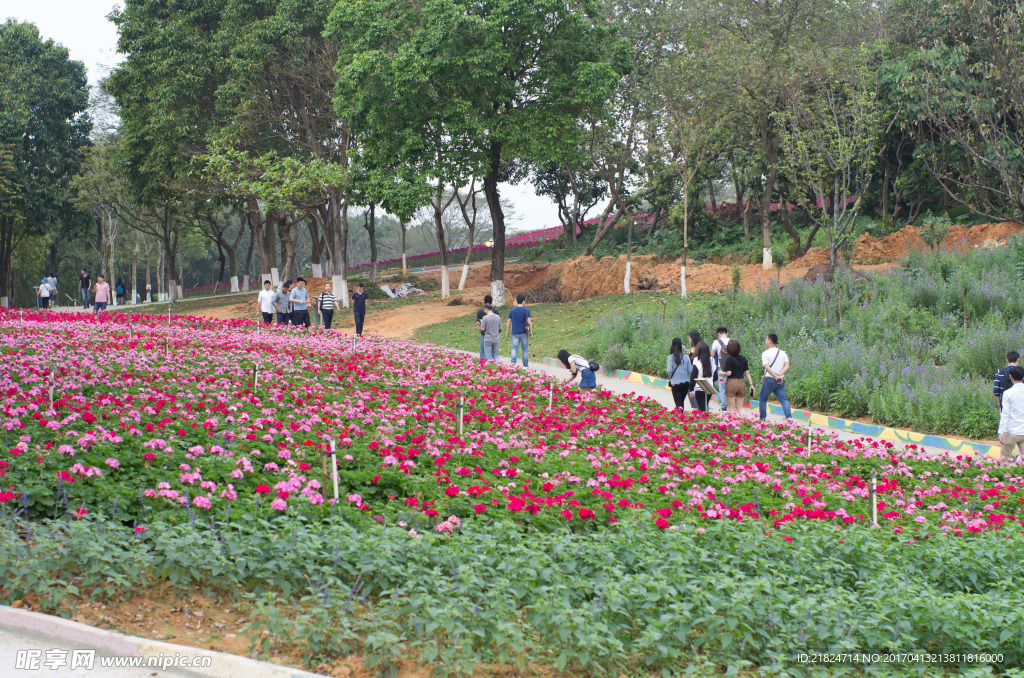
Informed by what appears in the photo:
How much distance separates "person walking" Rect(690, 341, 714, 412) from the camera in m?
13.7

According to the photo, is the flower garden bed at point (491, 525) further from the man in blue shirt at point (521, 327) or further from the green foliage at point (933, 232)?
the green foliage at point (933, 232)

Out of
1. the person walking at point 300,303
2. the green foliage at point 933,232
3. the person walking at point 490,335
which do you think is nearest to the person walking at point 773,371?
the person walking at point 490,335

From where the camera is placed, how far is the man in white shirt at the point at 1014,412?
421 inches

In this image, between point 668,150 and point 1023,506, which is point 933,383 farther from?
point 668,150

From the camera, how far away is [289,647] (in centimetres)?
483

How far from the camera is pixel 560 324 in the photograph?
2539 cm

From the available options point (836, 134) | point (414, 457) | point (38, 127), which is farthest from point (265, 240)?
point (414, 457)

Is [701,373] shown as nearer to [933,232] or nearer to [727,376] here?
[727,376]

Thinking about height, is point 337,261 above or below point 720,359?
above

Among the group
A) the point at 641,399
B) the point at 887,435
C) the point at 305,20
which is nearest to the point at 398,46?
the point at 305,20

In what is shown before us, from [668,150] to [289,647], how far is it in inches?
1246

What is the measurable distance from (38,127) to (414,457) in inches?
1666

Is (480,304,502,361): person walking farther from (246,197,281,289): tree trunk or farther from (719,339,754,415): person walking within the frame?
(246,197,281,289): tree trunk

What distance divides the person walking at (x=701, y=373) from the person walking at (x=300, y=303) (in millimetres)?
11758
